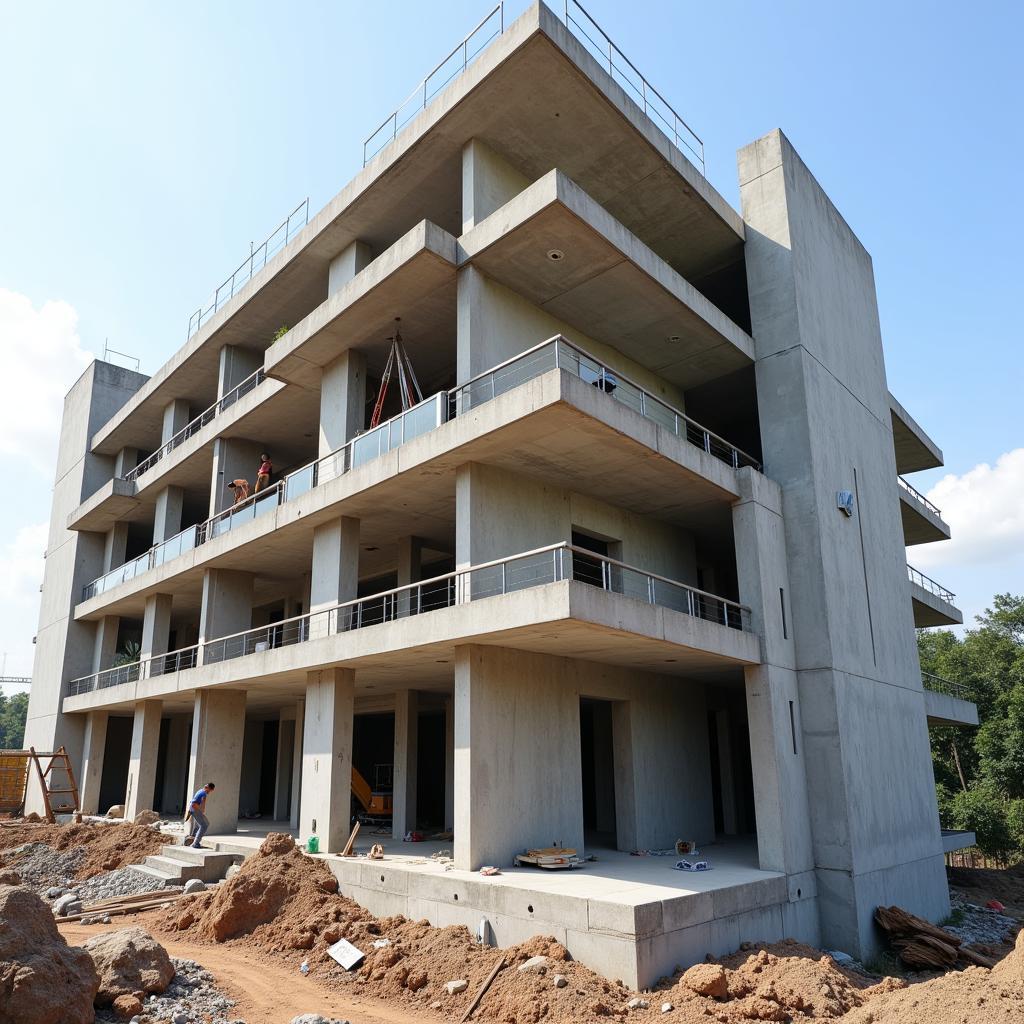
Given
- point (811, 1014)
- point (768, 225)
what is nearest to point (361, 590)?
point (768, 225)

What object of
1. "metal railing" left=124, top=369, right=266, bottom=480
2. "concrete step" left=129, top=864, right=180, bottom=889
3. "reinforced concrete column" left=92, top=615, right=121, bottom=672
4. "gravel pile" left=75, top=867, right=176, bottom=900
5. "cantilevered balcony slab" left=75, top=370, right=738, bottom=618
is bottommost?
"gravel pile" left=75, top=867, right=176, bottom=900

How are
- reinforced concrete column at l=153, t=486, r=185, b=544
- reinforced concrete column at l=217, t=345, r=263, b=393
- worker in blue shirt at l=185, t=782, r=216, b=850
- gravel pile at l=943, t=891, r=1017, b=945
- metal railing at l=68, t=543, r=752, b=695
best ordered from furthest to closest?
reinforced concrete column at l=153, t=486, r=185, b=544 < reinforced concrete column at l=217, t=345, r=263, b=393 < worker in blue shirt at l=185, t=782, r=216, b=850 < gravel pile at l=943, t=891, r=1017, b=945 < metal railing at l=68, t=543, r=752, b=695

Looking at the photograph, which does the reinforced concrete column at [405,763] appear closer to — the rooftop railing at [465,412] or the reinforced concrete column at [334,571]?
the reinforced concrete column at [334,571]

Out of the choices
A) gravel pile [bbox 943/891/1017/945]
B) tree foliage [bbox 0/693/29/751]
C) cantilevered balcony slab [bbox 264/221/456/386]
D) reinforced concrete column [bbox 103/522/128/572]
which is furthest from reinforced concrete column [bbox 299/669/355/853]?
tree foliage [bbox 0/693/29/751]

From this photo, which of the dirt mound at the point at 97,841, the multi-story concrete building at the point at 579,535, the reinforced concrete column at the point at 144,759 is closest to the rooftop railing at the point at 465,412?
the multi-story concrete building at the point at 579,535

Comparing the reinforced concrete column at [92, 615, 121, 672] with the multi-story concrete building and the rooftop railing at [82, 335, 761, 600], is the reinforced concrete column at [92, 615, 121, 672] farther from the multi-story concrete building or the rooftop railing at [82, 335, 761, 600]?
the rooftop railing at [82, 335, 761, 600]

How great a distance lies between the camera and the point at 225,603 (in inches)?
952

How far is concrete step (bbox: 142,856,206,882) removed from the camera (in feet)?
57.0

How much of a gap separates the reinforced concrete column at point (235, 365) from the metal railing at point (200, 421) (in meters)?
0.23

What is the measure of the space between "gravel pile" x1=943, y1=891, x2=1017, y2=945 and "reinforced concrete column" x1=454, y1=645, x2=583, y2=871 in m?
9.28

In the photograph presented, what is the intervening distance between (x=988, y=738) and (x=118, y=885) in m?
41.5

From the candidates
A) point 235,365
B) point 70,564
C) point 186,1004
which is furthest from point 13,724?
point 186,1004

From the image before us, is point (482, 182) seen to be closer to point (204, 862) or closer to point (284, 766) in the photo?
point (204, 862)

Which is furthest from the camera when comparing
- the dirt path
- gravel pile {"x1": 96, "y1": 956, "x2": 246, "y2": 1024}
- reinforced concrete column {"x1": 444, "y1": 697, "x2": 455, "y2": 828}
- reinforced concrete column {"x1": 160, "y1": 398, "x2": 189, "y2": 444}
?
reinforced concrete column {"x1": 160, "y1": 398, "x2": 189, "y2": 444}
